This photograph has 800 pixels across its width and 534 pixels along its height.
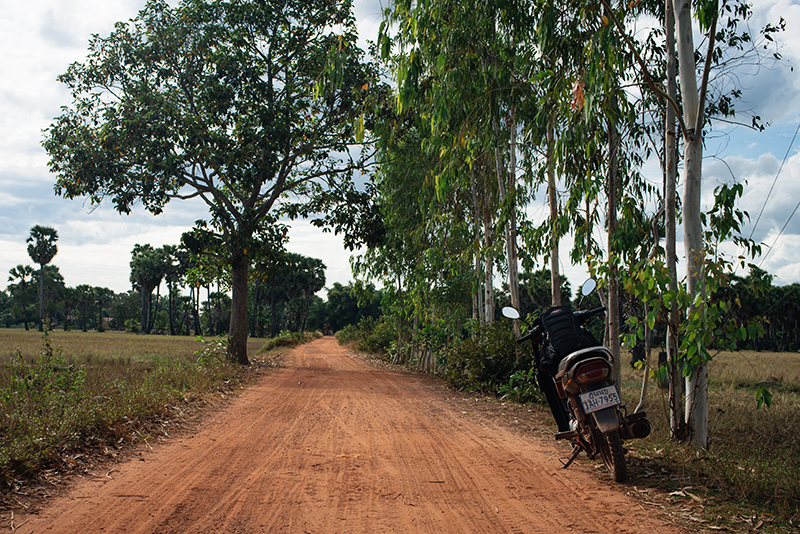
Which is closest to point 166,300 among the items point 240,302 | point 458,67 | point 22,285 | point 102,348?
point 22,285

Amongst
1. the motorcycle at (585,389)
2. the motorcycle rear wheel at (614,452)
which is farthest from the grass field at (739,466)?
the motorcycle at (585,389)

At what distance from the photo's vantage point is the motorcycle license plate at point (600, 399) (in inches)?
178

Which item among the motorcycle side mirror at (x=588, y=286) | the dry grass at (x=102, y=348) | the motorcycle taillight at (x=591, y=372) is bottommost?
the dry grass at (x=102, y=348)

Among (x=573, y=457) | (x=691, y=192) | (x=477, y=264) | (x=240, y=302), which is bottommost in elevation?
(x=573, y=457)

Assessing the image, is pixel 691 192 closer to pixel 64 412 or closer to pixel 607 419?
pixel 607 419

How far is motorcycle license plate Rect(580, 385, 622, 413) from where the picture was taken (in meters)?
4.52

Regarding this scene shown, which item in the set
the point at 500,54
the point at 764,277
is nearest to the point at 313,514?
the point at 764,277

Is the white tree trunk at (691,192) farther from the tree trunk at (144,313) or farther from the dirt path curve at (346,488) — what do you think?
the tree trunk at (144,313)

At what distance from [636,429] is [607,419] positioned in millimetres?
275

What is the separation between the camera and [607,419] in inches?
177

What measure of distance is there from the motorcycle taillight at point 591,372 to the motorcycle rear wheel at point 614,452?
0.45 meters

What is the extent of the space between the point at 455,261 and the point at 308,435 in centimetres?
905

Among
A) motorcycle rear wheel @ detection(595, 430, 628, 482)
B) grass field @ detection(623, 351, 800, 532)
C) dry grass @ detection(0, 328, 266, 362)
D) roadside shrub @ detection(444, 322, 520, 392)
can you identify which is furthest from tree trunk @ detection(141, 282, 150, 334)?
motorcycle rear wheel @ detection(595, 430, 628, 482)

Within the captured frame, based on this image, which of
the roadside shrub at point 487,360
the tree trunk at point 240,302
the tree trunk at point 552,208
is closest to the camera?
the tree trunk at point 552,208
